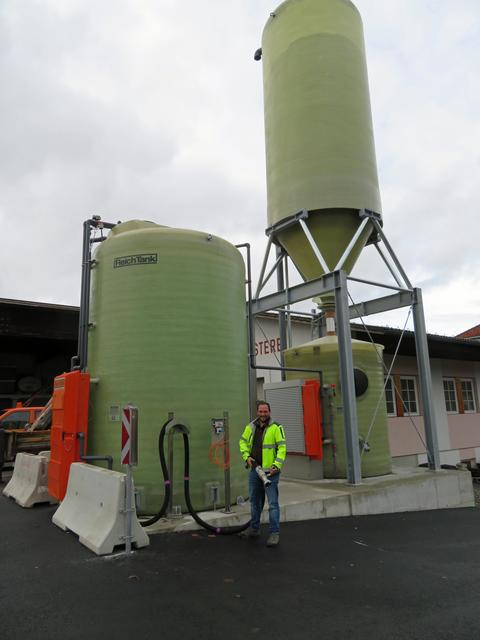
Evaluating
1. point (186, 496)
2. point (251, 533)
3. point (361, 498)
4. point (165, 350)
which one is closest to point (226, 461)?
point (186, 496)

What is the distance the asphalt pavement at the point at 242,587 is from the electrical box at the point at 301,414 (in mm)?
3649

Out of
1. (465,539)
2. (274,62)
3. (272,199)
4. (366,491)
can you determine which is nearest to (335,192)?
(272,199)

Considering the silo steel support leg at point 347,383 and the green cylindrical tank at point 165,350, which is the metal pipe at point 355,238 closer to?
the silo steel support leg at point 347,383

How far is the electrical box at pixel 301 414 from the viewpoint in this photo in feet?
35.2

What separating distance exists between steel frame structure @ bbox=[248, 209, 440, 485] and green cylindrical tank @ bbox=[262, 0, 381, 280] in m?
0.38

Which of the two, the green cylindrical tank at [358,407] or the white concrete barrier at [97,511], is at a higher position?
the green cylindrical tank at [358,407]

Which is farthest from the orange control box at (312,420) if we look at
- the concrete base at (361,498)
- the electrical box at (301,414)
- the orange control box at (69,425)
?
the orange control box at (69,425)

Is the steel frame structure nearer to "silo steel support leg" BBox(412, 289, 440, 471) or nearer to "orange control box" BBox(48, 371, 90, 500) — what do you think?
"silo steel support leg" BBox(412, 289, 440, 471)

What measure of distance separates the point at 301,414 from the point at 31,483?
19.1 feet

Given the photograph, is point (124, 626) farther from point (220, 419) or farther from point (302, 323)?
point (302, 323)

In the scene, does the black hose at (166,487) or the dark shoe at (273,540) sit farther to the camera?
the black hose at (166,487)

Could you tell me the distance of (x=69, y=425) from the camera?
775 centimetres

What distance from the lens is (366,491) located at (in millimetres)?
8953

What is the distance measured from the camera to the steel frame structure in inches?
382
